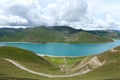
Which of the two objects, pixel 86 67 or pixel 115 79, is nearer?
pixel 115 79

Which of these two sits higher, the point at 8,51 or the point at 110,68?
the point at 8,51

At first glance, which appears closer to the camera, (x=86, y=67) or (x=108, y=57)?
(x=86, y=67)

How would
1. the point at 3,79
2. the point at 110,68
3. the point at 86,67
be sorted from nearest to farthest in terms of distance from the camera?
1. the point at 3,79
2. the point at 110,68
3. the point at 86,67

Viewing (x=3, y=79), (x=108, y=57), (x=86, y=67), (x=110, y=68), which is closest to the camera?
(x=3, y=79)

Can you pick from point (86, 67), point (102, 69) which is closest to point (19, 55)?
point (86, 67)

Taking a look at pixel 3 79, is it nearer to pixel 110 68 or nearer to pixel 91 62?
pixel 110 68

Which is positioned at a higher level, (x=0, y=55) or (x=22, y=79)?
(x=0, y=55)

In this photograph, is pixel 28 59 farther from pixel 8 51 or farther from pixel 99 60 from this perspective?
pixel 99 60

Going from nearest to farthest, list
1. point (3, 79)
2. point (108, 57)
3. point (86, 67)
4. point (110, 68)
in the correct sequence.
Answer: point (3, 79), point (110, 68), point (86, 67), point (108, 57)

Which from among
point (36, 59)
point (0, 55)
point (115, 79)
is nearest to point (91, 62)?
point (36, 59)
